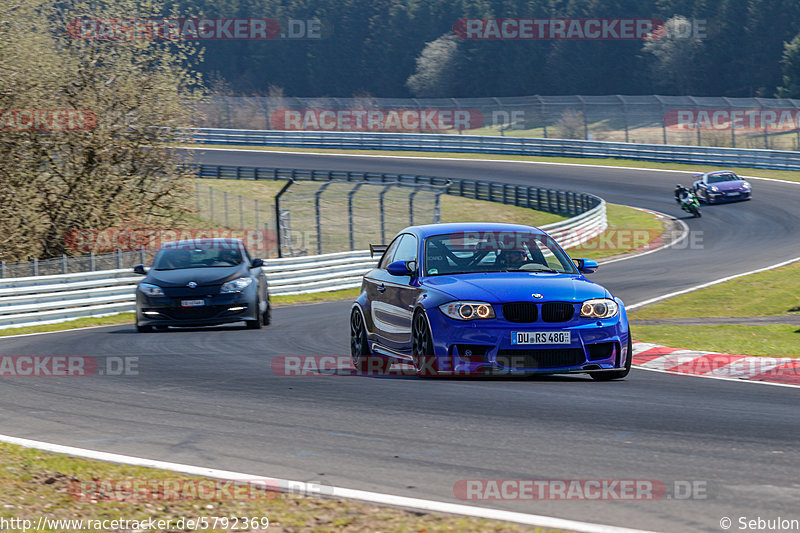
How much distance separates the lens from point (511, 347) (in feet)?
29.1

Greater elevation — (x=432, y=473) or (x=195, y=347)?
(x=432, y=473)

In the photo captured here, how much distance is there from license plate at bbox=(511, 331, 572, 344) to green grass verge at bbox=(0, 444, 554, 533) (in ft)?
12.2

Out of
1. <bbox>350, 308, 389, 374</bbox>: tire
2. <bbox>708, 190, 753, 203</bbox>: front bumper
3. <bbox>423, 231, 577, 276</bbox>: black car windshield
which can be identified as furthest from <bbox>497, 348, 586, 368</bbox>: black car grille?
<bbox>708, 190, 753, 203</bbox>: front bumper

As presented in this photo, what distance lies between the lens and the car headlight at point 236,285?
1633cm

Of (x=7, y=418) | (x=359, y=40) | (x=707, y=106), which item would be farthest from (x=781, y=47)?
(x=7, y=418)

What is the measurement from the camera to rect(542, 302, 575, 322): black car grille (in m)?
8.94

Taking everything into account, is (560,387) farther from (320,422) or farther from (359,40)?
(359,40)

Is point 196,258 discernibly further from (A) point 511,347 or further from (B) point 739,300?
(B) point 739,300

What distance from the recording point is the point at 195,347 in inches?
548

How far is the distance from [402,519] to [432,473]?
0.89m

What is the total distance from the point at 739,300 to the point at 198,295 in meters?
11.2

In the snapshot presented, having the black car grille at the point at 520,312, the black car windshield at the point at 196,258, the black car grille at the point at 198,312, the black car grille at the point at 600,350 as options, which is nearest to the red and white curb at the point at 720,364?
the black car grille at the point at 600,350

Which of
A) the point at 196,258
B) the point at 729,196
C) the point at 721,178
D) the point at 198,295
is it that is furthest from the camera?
the point at 721,178

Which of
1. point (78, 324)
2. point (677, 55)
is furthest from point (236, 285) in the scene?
point (677, 55)
